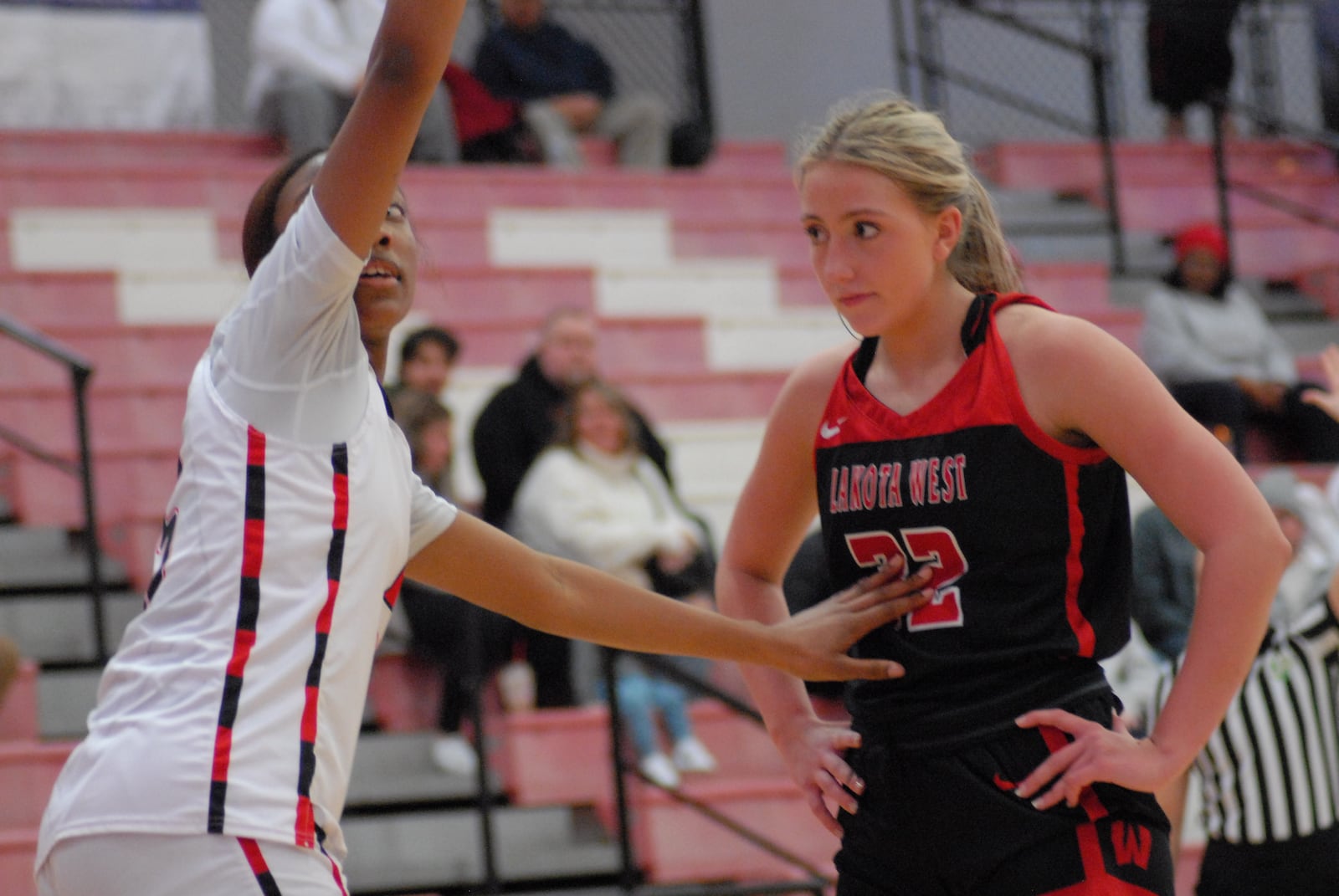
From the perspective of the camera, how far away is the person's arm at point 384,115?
67.8 inches

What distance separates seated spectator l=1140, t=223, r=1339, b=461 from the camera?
23.3 ft

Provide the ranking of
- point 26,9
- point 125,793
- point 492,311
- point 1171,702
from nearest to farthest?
point 125,793
point 1171,702
point 492,311
point 26,9

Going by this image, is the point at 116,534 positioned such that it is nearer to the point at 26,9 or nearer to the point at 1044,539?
the point at 26,9

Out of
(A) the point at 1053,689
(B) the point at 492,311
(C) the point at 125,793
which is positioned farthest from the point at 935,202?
(B) the point at 492,311

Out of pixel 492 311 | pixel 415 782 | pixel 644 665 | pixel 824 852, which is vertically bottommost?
pixel 824 852

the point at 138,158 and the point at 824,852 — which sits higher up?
the point at 138,158

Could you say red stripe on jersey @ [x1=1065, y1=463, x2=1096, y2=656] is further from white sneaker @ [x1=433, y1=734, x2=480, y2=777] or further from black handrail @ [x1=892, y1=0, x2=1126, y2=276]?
black handrail @ [x1=892, y1=0, x2=1126, y2=276]

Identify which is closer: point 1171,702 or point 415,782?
point 1171,702

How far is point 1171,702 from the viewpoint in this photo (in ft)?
6.87

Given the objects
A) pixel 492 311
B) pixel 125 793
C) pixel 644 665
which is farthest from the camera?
pixel 492 311

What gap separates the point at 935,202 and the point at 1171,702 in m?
0.67

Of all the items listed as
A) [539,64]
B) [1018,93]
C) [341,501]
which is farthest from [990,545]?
[1018,93]

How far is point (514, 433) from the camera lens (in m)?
5.60

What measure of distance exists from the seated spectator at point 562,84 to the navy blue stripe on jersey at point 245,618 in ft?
21.5
